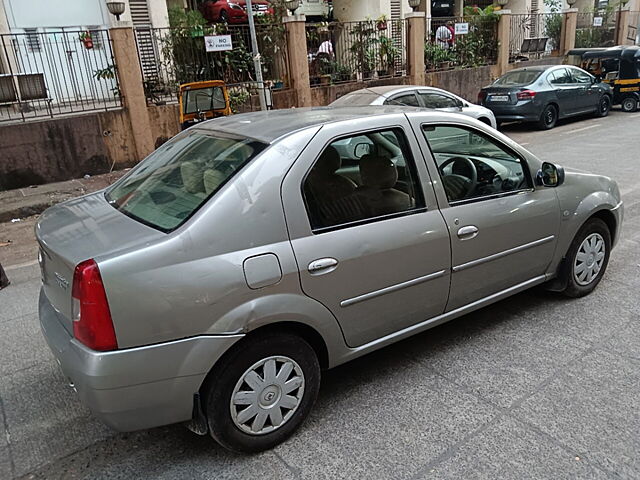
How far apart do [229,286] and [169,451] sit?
3.37 ft

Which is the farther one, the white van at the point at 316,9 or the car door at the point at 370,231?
the white van at the point at 316,9

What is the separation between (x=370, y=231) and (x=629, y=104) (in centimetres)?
1728

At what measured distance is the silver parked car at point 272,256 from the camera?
2402 mm

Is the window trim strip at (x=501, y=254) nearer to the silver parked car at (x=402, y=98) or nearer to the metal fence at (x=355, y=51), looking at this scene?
the silver parked car at (x=402, y=98)

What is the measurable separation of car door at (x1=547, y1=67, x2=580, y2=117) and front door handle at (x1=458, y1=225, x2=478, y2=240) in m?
12.6

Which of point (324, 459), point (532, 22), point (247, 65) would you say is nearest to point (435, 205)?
point (324, 459)

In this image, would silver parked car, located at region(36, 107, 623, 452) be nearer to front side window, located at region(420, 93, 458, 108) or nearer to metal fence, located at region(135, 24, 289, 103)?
front side window, located at region(420, 93, 458, 108)

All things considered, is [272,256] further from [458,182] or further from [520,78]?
[520,78]

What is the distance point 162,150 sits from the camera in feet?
11.6

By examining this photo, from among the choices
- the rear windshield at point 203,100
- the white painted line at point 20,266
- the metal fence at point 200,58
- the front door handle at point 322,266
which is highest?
the metal fence at point 200,58

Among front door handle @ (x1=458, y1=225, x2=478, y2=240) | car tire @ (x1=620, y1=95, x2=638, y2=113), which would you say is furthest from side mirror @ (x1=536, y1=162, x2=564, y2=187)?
car tire @ (x1=620, y1=95, x2=638, y2=113)

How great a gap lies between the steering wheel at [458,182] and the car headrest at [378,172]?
359 millimetres

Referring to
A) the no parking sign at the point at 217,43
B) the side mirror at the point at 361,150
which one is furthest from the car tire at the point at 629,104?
the side mirror at the point at 361,150

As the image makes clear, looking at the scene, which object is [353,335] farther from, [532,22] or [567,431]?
[532,22]
